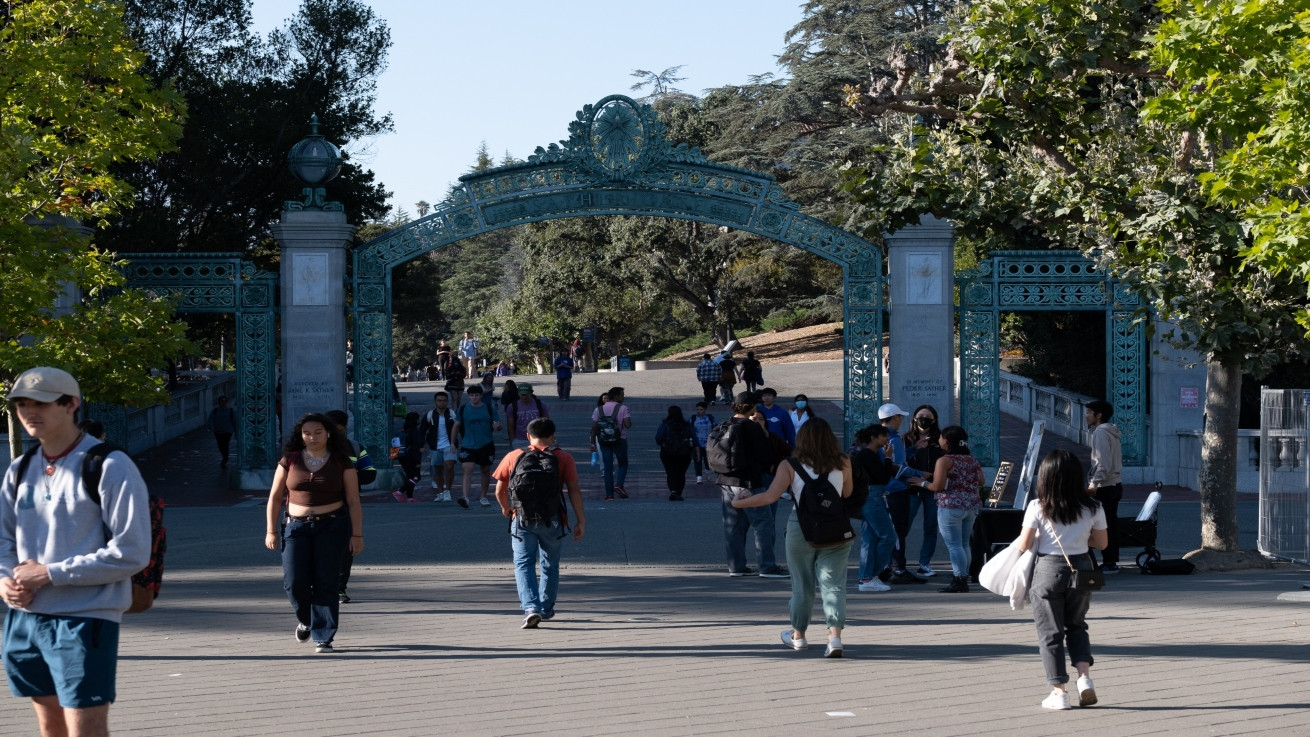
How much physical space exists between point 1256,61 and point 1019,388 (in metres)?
21.0

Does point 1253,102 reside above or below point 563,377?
above

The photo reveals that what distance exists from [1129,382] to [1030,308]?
1.59 meters

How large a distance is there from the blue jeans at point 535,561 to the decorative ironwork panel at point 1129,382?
11.2m

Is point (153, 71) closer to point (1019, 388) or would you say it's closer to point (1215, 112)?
point (1019, 388)

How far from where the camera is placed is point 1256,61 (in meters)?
10.3

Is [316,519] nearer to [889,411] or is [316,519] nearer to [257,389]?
[889,411]

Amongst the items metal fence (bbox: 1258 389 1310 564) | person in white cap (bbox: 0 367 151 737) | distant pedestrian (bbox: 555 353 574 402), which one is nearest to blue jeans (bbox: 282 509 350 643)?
person in white cap (bbox: 0 367 151 737)

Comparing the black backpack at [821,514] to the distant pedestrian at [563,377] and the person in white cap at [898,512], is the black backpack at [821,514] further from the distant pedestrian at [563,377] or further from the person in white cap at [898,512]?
the distant pedestrian at [563,377]

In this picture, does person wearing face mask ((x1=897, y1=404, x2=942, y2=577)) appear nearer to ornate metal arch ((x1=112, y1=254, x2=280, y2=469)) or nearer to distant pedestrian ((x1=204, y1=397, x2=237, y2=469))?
ornate metal arch ((x1=112, y1=254, x2=280, y2=469))

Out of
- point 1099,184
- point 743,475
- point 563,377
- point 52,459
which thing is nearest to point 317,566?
point 52,459

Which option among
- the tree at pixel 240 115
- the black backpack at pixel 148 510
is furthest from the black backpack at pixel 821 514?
the tree at pixel 240 115

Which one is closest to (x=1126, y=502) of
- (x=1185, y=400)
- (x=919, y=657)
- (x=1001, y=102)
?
(x=1185, y=400)

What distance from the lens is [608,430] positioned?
18281 millimetres

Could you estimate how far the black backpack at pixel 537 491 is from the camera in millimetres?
10070
